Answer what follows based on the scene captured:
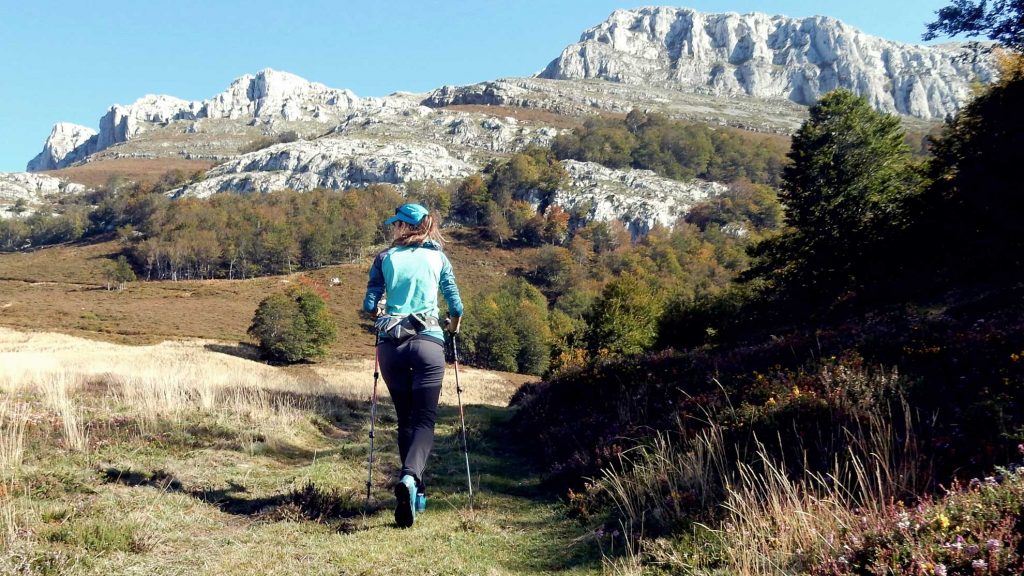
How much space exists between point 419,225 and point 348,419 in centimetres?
779

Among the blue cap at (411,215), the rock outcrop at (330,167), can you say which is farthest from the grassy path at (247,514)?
the rock outcrop at (330,167)

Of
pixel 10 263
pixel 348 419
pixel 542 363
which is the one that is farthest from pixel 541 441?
pixel 10 263

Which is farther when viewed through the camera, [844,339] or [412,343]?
[844,339]

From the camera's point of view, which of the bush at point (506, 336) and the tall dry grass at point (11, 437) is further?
the bush at point (506, 336)

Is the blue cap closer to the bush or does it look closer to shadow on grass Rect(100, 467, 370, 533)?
shadow on grass Rect(100, 467, 370, 533)

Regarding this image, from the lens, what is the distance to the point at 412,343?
4660 mm

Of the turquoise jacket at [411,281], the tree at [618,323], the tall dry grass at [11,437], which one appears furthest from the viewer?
the tree at [618,323]

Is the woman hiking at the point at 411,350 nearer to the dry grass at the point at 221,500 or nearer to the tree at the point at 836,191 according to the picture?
the dry grass at the point at 221,500

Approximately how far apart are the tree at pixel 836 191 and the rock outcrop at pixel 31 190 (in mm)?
211187

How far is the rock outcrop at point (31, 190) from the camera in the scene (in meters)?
169

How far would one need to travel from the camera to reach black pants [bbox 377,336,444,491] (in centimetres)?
465

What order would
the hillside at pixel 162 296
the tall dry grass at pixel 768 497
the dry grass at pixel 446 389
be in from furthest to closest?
the hillside at pixel 162 296 → the dry grass at pixel 446 389 → the tall dry grass at pixel 768 497

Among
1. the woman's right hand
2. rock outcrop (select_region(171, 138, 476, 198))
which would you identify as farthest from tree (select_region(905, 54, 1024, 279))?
rock outcrop (select_region(171, 138, 476, 198))

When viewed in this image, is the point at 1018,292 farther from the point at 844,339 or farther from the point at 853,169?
the point at 853,169
